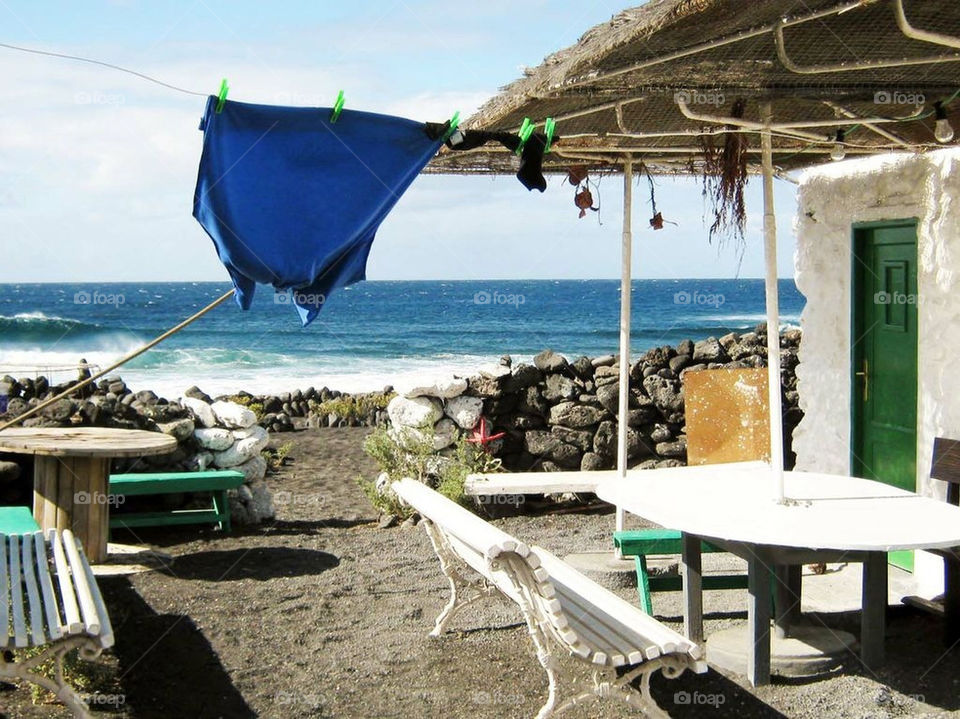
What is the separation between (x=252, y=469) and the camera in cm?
811

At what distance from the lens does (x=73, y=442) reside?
6.16 meters

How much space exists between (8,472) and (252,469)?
185 centimetres

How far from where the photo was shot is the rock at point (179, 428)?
311 inches

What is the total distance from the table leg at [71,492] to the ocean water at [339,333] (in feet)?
52.4

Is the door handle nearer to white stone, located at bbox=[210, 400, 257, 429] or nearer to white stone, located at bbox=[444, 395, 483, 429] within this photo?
white stone, located at bbox=[444, 395, 483, 429]

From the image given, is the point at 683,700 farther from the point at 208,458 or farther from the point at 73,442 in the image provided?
the point at 208,458

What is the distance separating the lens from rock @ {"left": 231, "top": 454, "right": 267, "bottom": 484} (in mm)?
8055

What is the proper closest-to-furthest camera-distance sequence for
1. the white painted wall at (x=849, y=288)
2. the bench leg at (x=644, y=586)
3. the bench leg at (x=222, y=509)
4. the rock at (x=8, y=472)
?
the bench leg at (x=644, y=586) → the white painted wall at (x=849, y=288) → the rock at (x=8, y=472) → the bench leg at (x=222, y=509)

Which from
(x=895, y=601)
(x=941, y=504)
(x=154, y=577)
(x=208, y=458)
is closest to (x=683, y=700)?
(x=941, y=504)

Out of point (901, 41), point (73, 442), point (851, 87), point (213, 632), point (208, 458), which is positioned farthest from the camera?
point (208, 458)

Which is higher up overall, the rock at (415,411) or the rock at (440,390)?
the rock at (440,390)

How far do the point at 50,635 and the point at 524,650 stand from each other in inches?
83.3

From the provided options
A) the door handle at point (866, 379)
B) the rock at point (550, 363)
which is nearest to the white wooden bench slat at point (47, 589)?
the door handle at point (866, 379)

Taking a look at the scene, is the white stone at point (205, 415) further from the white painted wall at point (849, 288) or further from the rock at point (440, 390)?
the white painted wall at point (849, 288)
